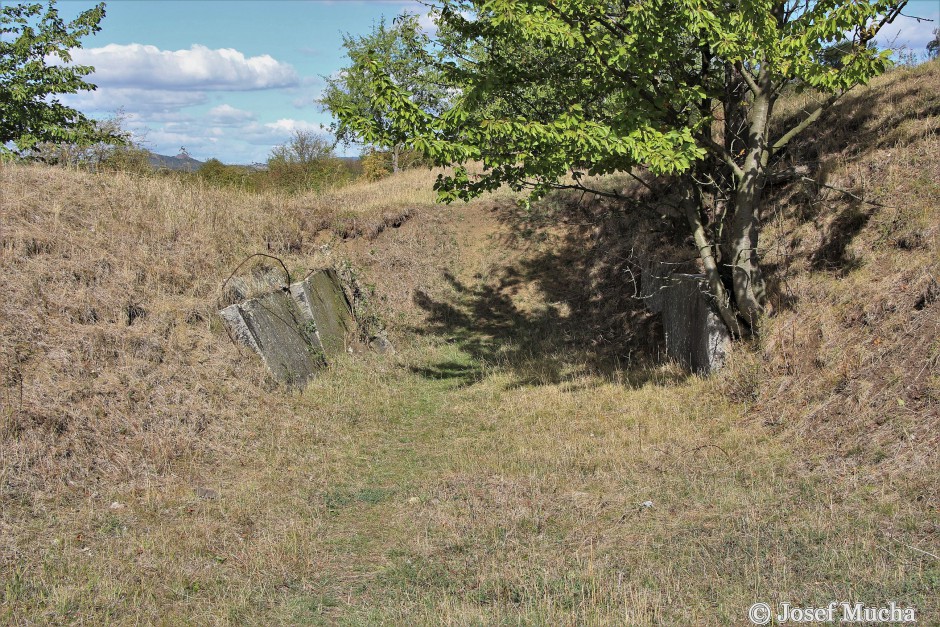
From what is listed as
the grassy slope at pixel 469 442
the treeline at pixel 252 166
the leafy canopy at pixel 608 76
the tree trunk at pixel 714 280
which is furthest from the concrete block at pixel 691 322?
the treeline at pixel 252 166

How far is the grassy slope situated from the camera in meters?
5.29

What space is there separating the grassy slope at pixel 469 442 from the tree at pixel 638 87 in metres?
1.66

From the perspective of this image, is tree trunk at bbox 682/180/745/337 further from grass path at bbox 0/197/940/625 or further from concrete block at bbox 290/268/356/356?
concrete block at bbox 290/268/356/356

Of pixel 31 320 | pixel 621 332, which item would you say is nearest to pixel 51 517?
pixel 31 320

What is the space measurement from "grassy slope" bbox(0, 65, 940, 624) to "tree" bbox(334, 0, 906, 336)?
1656 millimetres

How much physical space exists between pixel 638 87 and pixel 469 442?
5022 mm

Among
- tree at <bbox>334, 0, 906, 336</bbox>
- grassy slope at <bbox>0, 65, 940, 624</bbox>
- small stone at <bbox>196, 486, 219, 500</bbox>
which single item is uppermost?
tree at <bbox>334, 0, 906, 336</bbox>

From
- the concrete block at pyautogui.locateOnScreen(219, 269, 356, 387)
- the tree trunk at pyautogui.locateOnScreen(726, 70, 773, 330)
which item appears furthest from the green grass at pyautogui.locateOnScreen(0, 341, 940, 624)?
the concrete block at pyautogui.locateOnScreen(219, 269, 356, 387)

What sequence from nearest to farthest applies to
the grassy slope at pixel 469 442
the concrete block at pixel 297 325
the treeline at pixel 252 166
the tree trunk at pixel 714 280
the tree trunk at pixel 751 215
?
the grassy slope at pixel 469 442
the tree trunk at pixel 751 215
the tree trunk at pixel 714 280
the concrete block at pixel 297 325
the treeline at pixel 252 166

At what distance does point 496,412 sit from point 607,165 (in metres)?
3.81

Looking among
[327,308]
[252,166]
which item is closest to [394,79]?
[252,166]

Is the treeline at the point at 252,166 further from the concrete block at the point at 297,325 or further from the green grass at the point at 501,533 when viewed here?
the green grass at the point at 501,533

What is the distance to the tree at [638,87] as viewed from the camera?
7.78 metres

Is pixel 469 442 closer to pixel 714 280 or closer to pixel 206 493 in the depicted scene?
pixel 206 493
